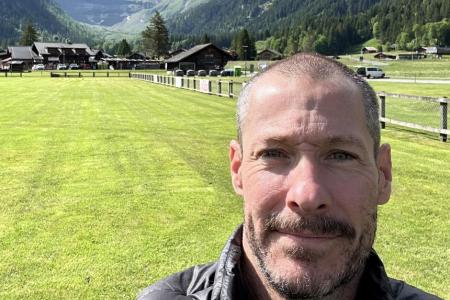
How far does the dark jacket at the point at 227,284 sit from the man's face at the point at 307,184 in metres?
0.10

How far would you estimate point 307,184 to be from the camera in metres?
1.96

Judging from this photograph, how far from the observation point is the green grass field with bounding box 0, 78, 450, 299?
5.75m

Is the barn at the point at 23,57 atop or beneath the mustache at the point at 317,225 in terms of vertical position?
atop

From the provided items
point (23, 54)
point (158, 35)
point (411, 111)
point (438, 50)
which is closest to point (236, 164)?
point (411, 111)

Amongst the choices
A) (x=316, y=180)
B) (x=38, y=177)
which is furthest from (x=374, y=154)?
(x=38, y=177)

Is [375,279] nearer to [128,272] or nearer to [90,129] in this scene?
[128,272]

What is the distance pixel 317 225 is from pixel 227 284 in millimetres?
436

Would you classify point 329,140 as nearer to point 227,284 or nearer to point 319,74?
point 319,74

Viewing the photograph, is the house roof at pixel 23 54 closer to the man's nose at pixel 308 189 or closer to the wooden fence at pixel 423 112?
the wooden fence at pixel 423 112

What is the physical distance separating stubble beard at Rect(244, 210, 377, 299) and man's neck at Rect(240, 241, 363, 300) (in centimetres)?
4

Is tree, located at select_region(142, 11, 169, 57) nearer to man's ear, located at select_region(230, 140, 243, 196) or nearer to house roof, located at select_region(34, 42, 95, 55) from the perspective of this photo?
house roof, located at select_region(34, 42, 95, 55)

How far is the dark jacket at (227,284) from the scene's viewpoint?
6.95ft

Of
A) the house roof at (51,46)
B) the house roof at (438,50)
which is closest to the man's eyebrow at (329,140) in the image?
the house roof at (51,46)

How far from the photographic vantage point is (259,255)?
80.6 inches
